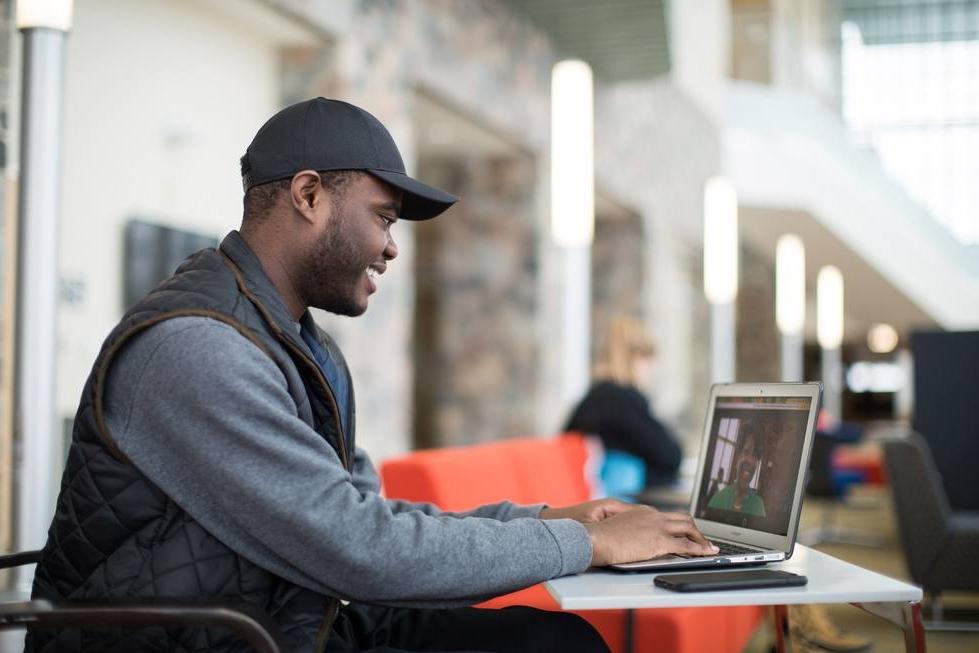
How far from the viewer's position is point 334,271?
1615mm

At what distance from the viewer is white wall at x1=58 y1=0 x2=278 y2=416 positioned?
382cm

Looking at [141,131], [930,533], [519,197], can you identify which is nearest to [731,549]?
[930,533]

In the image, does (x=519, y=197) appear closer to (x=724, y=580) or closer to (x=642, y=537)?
(x=642, y=537)

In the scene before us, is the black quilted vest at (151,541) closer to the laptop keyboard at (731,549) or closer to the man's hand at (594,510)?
the man's hand at (594,510)

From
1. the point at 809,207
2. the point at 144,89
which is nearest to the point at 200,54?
the point at 144,89

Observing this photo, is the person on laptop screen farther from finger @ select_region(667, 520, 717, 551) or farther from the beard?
the beard

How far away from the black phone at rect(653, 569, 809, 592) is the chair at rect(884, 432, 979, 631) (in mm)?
3156

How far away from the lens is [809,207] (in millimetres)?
13164

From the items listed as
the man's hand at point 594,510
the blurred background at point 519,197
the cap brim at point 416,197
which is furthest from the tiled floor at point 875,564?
the cap brim at point 416,197

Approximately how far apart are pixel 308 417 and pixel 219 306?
20 cm

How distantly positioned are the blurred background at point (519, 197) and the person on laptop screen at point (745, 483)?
1362 millimetres

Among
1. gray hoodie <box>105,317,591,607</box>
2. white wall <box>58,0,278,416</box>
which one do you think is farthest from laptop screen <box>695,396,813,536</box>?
white wall <box>58,0,278,416</box>

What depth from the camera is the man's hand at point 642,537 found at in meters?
1.57

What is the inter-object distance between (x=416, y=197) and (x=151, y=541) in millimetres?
623
